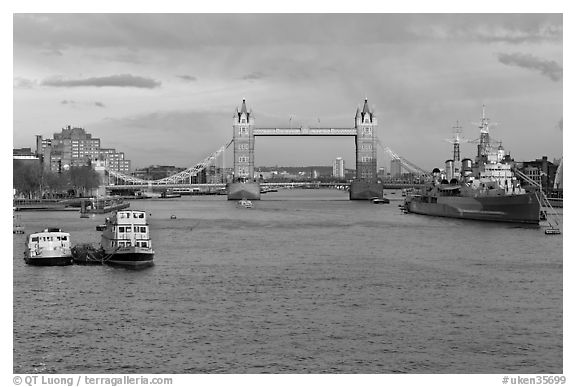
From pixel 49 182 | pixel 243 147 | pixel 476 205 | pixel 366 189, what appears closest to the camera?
pixel 476 205

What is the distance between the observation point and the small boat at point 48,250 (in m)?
29.4

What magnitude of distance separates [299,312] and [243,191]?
86913 millimetres

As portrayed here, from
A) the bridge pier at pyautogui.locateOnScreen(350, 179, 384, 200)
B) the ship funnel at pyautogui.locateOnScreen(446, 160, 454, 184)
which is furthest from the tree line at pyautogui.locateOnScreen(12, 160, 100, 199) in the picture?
the ship funnel at pyautogui.locateOnScreen(446, 160, 454, 184)

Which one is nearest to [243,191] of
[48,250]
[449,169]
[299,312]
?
[449,169]

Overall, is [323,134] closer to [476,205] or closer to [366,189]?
[366,189]

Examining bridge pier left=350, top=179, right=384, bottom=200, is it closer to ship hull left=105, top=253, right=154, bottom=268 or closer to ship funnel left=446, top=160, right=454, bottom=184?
ship funnel left=446, top=160, right=454, bottom=184

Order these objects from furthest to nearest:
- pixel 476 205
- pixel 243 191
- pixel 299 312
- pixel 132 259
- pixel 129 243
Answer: pixel 243 191 → pixel 476 205 → pixel 129 243 → pixel 132 259 → pixel 299 312

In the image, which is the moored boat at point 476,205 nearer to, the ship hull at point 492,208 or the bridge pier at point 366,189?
the ship hull at point 492,208

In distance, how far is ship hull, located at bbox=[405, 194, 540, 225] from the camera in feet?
165

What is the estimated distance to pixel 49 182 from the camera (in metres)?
96.1

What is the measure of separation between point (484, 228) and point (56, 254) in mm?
25671
